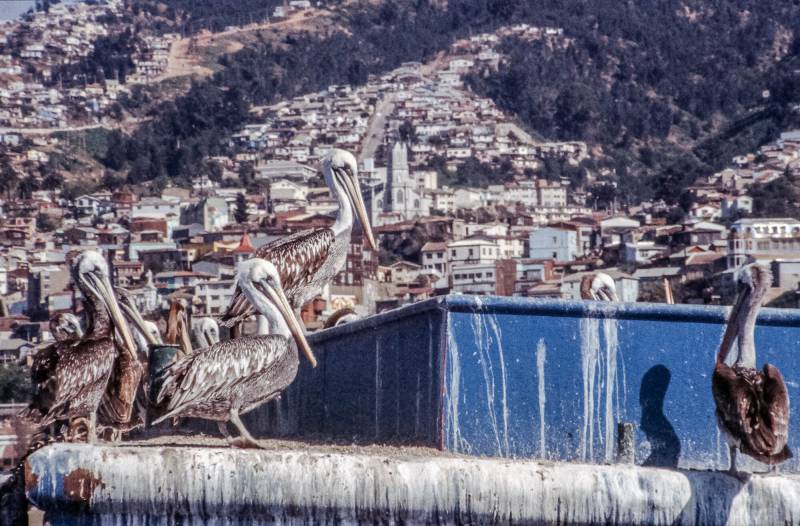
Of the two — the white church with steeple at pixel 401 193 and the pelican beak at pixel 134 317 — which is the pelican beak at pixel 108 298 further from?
the white church with steeple at pixel 401 193

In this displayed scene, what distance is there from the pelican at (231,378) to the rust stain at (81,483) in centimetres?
90

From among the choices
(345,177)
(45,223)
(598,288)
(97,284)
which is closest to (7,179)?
(45,223)

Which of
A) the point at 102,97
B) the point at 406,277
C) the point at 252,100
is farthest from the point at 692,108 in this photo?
the point at 406,277

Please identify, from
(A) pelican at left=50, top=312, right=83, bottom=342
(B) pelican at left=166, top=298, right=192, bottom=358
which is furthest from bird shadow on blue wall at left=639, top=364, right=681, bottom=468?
(B) pelican at left=166, top=298, right=192, bottom=358

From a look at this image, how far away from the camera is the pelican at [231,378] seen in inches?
287

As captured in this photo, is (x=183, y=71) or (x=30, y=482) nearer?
(x=30, y=482)

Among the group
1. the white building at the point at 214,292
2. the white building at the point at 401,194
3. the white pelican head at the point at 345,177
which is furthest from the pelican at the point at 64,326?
the white building at the point at 401,194

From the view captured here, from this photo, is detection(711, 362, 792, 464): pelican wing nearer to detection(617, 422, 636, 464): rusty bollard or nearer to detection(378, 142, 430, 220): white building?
detection(617, 422, 636, 464): rusty bollard

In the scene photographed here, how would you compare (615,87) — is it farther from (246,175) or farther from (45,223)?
(45,223)

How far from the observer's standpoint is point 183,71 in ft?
617

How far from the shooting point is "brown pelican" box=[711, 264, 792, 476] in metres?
7.00

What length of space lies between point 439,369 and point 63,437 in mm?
1847

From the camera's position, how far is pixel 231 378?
7.39 meters

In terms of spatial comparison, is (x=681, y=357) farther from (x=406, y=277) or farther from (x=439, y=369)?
(x=406, y=277)
